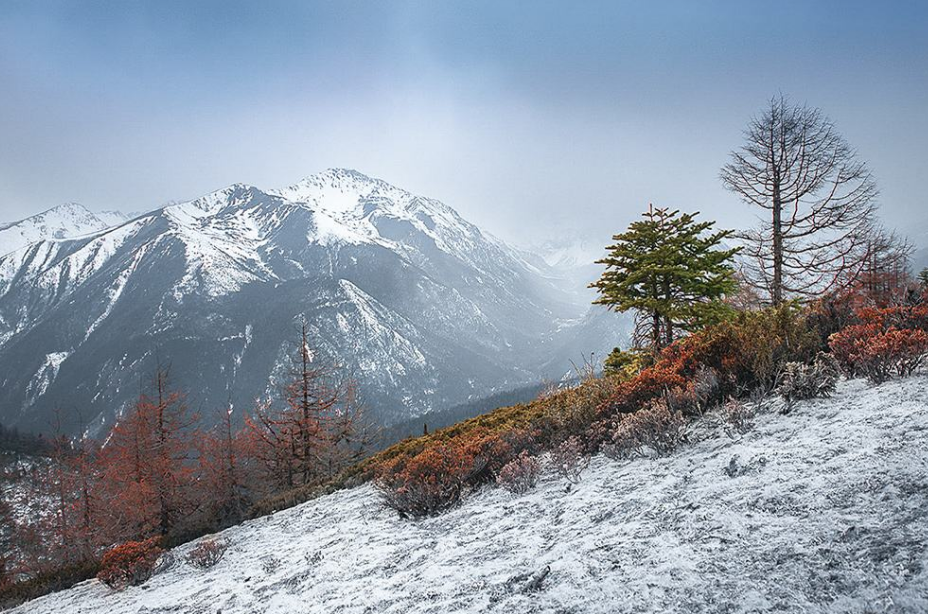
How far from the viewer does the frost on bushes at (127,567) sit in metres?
7.24

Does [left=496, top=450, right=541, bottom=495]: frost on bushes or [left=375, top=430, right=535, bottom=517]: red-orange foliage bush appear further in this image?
[left=375, top=430, right=535, bottom=517]: red-orange foliage bush

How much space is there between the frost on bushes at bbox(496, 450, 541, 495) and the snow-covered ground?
0.66 ft

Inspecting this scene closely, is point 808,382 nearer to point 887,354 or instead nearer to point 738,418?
point 887,354

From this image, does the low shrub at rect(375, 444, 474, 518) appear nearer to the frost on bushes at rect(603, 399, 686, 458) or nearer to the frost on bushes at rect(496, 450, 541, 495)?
the frost on bushes at rect(496, 450, 541, 495)

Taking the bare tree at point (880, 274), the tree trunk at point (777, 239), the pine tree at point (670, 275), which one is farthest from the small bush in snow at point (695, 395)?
the tree trunk at point (777, 239)

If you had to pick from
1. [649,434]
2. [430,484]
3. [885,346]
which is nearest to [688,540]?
[649,434]

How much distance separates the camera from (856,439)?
3293 millimetres

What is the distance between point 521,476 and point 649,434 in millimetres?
1649

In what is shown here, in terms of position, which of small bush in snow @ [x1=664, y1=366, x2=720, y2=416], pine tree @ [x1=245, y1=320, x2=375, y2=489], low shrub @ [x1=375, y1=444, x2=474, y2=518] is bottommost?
pine tree @ [x1=245, y1=320, x2=375, y2=489]

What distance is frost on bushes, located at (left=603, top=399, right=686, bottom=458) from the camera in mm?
4789

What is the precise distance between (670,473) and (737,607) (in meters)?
2.10

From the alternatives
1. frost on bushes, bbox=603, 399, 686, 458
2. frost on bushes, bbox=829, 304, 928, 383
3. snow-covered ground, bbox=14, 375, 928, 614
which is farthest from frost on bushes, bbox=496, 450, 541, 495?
frost on bushes, bbox=829, 304, 928, 383

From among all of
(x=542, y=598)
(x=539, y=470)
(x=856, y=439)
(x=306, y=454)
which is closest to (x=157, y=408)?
(x=306, y=454)

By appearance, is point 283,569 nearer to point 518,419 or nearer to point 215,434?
point 518,419
